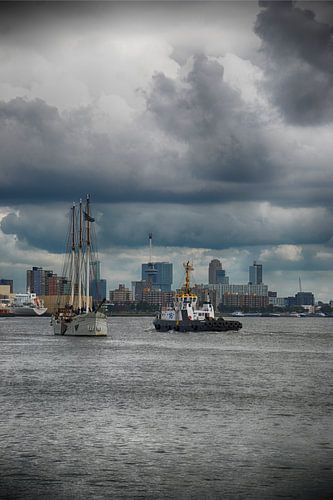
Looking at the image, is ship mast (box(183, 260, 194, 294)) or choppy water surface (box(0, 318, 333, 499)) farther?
ship mast (box(183, 260, 194, 294))

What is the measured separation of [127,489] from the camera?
1369 inches

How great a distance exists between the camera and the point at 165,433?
158 feet

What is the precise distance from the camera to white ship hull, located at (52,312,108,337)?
162375mm

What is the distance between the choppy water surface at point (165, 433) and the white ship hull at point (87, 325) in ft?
224

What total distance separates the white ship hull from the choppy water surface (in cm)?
6827

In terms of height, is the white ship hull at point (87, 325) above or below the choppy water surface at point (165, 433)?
above

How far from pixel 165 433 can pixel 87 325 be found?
4576 inches

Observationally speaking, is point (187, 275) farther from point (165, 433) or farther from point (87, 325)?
point (165, 433)

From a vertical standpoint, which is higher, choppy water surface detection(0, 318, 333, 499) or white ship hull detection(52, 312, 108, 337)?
white ship hull detection(52, 312, 108, 337)

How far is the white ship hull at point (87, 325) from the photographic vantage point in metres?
162

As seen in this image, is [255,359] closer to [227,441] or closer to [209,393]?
[209,393]

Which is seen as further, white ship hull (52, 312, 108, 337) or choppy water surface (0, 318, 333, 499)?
white ship hull (52, 312, 108, 337)

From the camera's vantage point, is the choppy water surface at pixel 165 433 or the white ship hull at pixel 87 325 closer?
the choppy water surface at pixel 165 433

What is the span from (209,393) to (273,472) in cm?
3084
